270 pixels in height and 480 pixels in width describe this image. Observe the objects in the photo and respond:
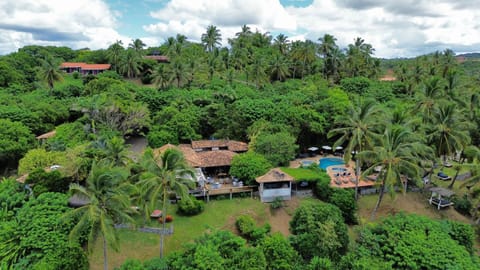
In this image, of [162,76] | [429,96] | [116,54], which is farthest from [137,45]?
[429,96]

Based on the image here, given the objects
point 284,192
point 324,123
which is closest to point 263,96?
point 324,123

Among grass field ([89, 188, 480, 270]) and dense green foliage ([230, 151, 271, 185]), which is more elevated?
dense green foliage ([230, 151, 271, 185])

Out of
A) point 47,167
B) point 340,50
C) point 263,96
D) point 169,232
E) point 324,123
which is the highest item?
point 340,50

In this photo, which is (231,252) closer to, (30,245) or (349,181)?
(30,245)

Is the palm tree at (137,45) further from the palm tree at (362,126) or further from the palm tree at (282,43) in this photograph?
the palm tree at (362,126)

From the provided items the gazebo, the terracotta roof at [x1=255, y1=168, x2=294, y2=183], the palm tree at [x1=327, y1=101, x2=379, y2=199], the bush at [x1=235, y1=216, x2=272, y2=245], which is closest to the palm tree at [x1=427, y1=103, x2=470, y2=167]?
the gazebo

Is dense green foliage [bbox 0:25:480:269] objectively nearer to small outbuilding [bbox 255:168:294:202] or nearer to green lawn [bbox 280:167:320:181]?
green lawn [bbox 280:167:320:181]

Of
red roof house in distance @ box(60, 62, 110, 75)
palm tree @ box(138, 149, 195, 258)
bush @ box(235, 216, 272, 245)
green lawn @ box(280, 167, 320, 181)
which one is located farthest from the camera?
red roof house in distance @ box(60, 62, 110, 75)

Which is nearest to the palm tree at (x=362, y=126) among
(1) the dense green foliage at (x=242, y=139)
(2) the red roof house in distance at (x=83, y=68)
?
(1) the dense green foliage at (x=242, y=139)
